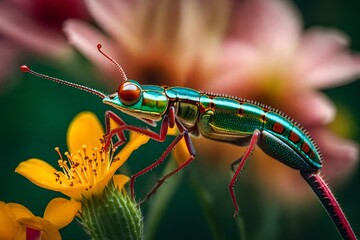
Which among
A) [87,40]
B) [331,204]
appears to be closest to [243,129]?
[331,204]

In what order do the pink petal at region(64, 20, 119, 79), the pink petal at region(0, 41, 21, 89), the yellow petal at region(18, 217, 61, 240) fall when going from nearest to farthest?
the yellow petal at region(18, 217, 61, 240) < the pink petal at region(64, 20, 119, 79) < the pink petal at region(0, 41, 21, 89)

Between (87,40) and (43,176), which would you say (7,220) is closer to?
(43,176)

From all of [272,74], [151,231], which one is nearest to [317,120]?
[272,74]

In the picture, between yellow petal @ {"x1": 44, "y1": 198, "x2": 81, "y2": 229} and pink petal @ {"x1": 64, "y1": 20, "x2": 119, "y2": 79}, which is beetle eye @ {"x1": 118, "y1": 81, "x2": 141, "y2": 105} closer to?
yellow petal @ {"x1": 44, "y1": 198, "x2": 81, "y2": 229}

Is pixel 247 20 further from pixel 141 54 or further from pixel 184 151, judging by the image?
pixel 184 151

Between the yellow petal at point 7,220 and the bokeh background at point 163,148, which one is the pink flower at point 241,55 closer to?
the bokeh background at point 163,148

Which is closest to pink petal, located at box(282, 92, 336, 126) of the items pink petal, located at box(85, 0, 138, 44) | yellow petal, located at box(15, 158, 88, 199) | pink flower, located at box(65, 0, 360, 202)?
pink flower, located at box(65, 0, 360, 202)

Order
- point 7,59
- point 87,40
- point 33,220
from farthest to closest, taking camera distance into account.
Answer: point 7,59, point 87,40, point 33,220

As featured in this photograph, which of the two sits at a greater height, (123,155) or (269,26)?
(269,26)
